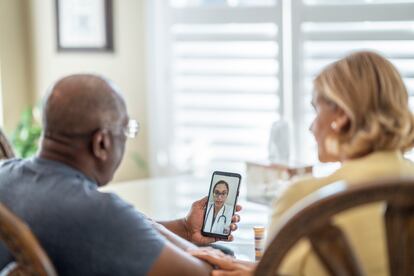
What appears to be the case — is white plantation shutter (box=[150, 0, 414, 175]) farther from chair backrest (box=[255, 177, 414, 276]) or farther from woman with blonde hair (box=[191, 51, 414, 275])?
chair backrest (box=[255, 177, 414, 276])

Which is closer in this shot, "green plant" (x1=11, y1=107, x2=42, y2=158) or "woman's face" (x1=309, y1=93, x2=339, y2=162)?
"woman's face" (x1=309, y1=93, x2=339, y2=162)

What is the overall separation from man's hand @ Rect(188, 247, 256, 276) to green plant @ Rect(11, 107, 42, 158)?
287 cm

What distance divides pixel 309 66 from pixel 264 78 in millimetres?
253

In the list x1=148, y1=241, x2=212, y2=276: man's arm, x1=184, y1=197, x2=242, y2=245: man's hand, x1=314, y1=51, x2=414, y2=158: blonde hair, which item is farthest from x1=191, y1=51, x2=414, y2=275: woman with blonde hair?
x1=184, y1=197, x2=242, y2=245: man's hand

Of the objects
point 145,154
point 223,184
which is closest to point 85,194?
point 223,184

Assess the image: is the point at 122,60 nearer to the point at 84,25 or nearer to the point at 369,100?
the point at 84,25

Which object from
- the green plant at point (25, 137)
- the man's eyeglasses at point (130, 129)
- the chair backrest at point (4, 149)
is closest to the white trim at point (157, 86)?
the green plant at point (25, 137)

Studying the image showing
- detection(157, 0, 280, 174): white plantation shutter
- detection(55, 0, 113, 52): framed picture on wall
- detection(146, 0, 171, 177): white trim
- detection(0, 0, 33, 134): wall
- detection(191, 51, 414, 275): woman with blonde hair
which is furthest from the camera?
detection(0, 0, 33, 134): wall

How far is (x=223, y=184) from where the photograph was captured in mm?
2053

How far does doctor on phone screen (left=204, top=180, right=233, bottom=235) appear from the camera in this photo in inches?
80.7

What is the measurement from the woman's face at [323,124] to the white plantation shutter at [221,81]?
221 centimetres

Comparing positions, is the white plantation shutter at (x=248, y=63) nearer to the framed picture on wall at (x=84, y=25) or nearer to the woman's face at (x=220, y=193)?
the framed picture on wall at (x=84, y=25)

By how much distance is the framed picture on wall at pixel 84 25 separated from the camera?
14.7ft

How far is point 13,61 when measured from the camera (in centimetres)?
476
